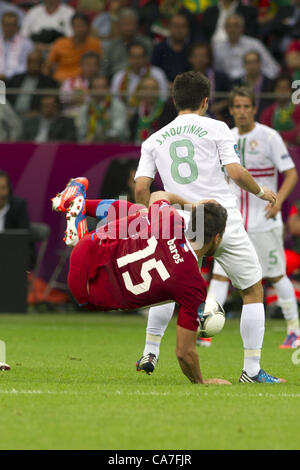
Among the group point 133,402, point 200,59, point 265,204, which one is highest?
point 200,59

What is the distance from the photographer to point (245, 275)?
7605mm

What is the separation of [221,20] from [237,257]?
1000cm

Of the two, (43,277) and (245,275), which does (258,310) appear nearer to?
(245,275)

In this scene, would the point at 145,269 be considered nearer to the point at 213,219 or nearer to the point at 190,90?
the point at 213,219

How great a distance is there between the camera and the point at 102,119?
14641 millimetres

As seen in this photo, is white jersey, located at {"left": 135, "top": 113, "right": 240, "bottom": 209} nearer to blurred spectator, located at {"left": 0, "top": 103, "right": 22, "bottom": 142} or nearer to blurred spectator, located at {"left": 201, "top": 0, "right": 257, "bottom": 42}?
blurred spectator, located at {"left": 0, "top": 103, "right": 22, "bottom": 142}

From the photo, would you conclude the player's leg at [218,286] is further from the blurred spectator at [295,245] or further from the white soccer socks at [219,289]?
the blurred spectator at [295,245]

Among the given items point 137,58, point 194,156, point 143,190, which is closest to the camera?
point 194,156

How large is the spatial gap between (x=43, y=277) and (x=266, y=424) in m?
9.19

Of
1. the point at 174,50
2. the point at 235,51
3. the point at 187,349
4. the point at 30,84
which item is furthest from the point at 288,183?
the point at 30,84

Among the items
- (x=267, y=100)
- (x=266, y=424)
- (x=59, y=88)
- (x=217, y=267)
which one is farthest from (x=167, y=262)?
(x=59, y=88)

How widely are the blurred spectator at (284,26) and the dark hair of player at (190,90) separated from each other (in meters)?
9.49

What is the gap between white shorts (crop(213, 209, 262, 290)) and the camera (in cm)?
759

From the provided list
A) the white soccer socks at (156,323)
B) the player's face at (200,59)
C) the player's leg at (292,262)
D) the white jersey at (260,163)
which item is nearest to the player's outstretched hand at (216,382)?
the white soccer socks at (156,323)
